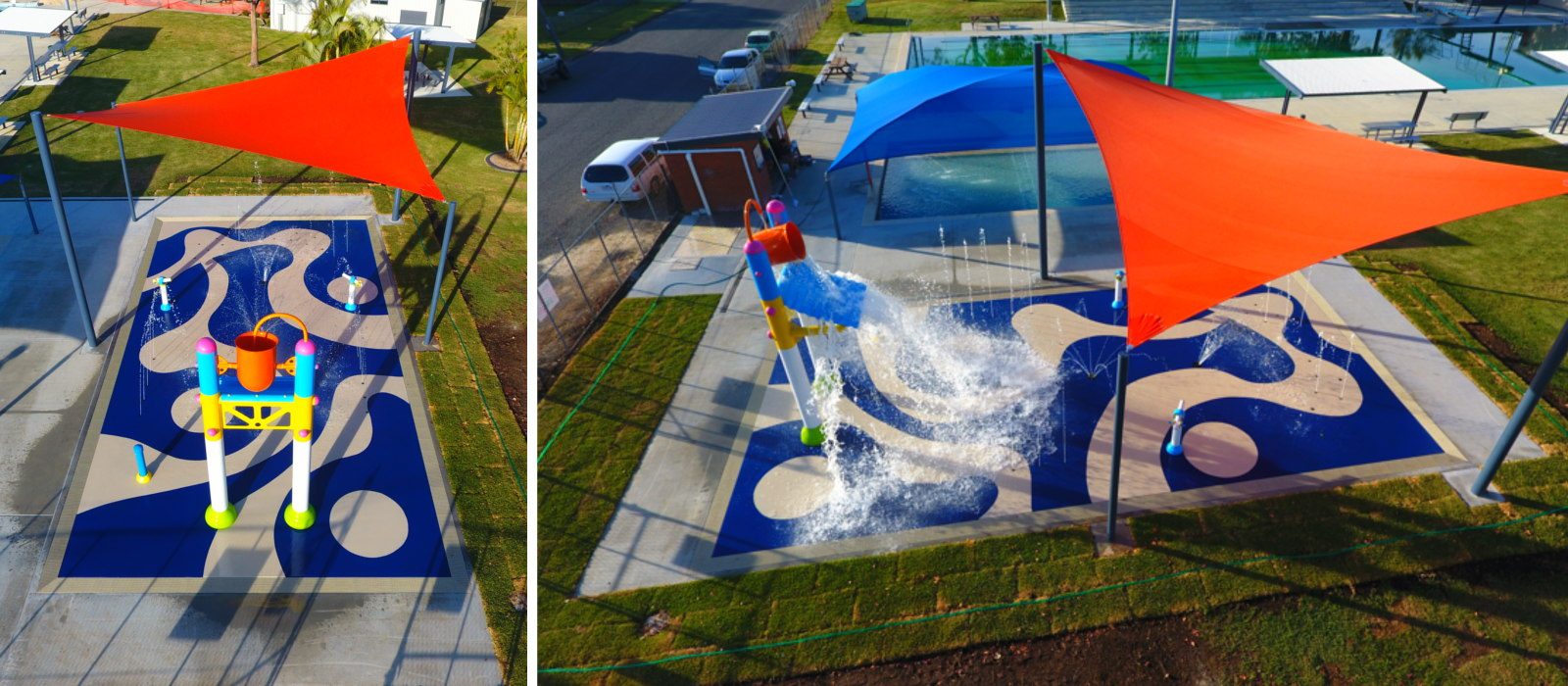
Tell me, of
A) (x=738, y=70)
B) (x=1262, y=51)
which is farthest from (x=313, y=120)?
(x=1262, y=51)

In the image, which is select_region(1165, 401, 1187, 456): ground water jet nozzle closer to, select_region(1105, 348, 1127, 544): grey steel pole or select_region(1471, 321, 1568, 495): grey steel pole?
select_region(1105, 348, 1127, 544): grey steel pole

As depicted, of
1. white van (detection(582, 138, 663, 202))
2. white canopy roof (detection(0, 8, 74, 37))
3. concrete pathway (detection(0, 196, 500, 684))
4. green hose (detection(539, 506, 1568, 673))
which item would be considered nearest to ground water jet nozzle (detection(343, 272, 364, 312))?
concrete pathway (detection(0, 196, 500, 684))

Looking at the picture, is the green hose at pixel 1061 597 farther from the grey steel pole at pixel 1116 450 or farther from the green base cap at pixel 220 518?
the green base cap at pixel 220 518

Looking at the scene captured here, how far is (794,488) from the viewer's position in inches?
573

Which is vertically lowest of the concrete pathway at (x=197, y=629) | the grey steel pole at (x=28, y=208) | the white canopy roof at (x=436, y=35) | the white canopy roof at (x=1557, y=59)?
the concrete pathway at (x=197, y=629)

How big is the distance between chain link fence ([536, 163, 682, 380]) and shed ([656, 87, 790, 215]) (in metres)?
0.71

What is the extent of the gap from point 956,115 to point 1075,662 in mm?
13016

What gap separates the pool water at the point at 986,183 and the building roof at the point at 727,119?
11.2 ft

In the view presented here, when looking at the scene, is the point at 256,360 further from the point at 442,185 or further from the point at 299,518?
the point at 442,185

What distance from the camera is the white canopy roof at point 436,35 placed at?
30.6 meters

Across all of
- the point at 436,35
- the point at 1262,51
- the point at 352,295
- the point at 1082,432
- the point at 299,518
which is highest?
the point at 436,35

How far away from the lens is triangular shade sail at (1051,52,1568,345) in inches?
461

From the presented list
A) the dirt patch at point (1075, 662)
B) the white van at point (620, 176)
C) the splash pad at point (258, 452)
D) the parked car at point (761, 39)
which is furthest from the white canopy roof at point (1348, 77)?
the splash pad at point (258, 452)

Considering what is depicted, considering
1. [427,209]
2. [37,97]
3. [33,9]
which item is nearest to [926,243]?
[427,209]
